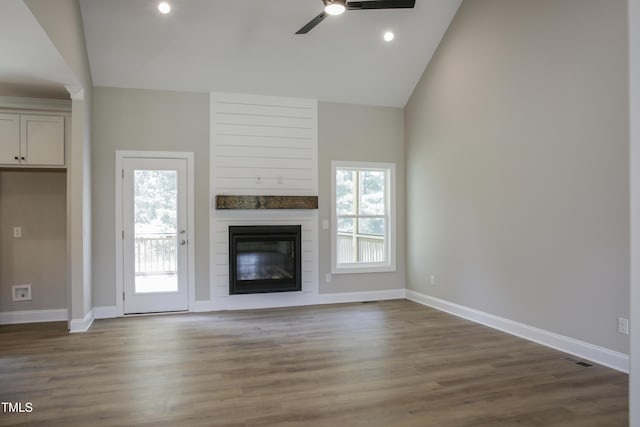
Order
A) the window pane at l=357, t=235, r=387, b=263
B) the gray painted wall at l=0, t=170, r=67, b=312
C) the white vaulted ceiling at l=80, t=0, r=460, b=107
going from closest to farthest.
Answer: the white vaulted ceiling at l=80, t=0, r=460, b=107 < the gray painted wall at l=0, t=170, r=67, b=312 < the window pane at l=357, t=235, r=387, b=263

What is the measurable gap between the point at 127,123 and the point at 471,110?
436cm

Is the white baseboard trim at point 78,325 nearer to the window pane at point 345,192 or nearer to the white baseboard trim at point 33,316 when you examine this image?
the white baseboard trim at point 33,316

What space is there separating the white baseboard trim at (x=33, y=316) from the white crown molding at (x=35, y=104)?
8.03 ft

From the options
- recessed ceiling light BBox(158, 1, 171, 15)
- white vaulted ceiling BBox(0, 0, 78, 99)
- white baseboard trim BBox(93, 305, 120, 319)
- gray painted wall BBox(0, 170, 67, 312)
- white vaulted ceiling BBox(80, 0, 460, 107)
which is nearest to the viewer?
white vaulted ceiling BBox(0, 0, 78, 99)

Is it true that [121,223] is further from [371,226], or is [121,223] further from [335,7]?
[335,7]

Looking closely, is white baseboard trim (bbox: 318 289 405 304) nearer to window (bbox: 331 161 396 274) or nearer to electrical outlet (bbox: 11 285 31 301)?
window (bbox: 331 161 396 274)

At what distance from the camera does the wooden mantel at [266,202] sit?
5672 millimetres

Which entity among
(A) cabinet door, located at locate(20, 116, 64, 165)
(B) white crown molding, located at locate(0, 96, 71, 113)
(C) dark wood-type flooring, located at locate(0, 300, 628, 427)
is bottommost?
(C) dark wood-type flooring, located at locate(0, 300, 628, 427)

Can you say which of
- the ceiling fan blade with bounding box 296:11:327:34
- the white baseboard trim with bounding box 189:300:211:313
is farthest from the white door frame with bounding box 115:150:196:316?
the ceiling fan blade with bounding box 296:11:327:34

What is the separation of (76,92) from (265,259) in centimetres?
304

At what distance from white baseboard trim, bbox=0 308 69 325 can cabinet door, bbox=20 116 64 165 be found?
1.86 metres

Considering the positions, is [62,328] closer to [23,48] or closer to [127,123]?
[127,123]

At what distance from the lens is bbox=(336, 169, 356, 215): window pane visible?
6.40 metres

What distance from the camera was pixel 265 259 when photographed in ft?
19.5
